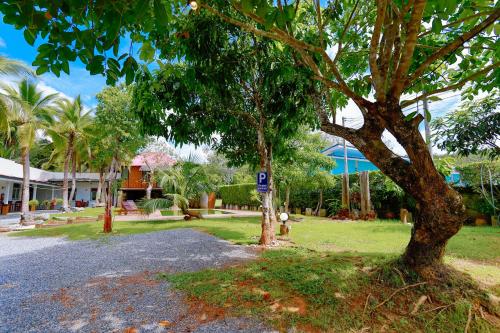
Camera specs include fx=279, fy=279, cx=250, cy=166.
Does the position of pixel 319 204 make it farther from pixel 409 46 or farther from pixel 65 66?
pixel 65 66

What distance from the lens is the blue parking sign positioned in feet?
23.9

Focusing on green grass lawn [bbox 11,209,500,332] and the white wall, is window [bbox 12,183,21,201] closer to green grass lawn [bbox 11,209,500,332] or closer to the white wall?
the white wall

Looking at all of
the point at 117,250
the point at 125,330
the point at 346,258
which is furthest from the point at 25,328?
the point at 346,258

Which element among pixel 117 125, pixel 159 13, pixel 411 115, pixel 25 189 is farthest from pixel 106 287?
pixel 25 189

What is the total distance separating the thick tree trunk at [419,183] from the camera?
3.49 metres

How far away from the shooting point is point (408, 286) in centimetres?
361

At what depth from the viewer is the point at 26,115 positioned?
1429 centimetres

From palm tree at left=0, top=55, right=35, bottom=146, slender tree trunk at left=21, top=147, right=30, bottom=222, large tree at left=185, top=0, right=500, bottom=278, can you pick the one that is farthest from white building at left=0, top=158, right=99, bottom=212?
large tree at left=185, top=0, right=500, bottom=278

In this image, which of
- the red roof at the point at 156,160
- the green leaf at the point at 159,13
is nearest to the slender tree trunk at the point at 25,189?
the red roof at the point at 156,160

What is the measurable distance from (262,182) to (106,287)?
4161 millimetres

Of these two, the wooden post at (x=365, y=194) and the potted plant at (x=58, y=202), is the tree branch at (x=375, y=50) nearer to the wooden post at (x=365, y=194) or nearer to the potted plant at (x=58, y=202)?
the wooden post at (x=365, y=194)

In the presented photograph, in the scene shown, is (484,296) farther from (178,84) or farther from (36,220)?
(36,220)

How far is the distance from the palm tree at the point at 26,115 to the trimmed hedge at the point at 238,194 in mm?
14241

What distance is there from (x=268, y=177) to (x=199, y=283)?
11.9 feet
